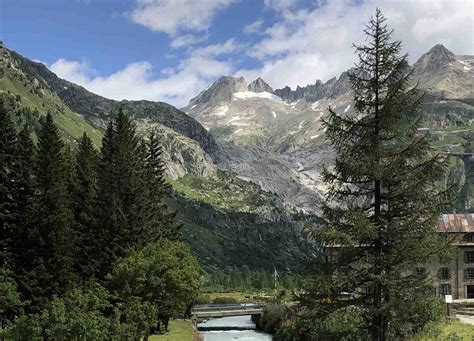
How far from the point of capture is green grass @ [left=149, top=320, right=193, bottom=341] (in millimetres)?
67000

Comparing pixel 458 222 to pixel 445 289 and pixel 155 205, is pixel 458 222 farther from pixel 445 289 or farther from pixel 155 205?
pixel 155 205

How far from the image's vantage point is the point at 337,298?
2719cm

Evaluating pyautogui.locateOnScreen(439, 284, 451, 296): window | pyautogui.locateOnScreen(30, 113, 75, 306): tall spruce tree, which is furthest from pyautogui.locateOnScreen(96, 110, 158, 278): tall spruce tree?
pyautogui.locateOnScreen(439, 284, 451, 296): window

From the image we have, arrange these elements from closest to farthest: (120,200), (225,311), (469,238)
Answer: (120,200) < (469,238) < (225,311)

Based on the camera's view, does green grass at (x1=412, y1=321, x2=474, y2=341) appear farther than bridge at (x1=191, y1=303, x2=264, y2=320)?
No

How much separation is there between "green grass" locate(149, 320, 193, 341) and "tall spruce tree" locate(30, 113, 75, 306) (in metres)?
16.7

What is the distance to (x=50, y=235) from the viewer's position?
174 feet

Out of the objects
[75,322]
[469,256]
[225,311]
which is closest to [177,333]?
[75,322]

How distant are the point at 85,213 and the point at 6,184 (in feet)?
40.1

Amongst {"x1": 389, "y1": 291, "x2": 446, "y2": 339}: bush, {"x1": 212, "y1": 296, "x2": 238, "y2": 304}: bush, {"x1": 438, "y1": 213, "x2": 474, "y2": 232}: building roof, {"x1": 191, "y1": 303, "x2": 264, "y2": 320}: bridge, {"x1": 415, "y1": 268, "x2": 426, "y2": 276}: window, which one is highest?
{"x1": 438, "y1": 213, "x2": 474, "y2": 232}: building roof

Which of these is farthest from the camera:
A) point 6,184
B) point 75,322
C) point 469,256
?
point 469,256

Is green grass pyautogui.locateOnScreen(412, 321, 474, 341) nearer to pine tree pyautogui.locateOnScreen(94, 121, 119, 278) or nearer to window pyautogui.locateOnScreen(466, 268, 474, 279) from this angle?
pine tree pyautogui.locateOnScreen(94, 121, 119, 278)

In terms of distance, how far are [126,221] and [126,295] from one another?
1121 cm

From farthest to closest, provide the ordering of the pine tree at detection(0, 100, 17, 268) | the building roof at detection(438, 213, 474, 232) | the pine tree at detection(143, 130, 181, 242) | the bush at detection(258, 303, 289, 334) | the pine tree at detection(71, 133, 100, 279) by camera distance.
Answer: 1. the bush at detection(258, 303, 289, 334)
2. the building roof at detection(438, 213, 474, 232)
3. the pine tree at detection(143, 130, 181, 242)
4. the pine tree at detection(71, 133, 100, 279)
5. the pine tree at detection(0, 100, 17, 268)
